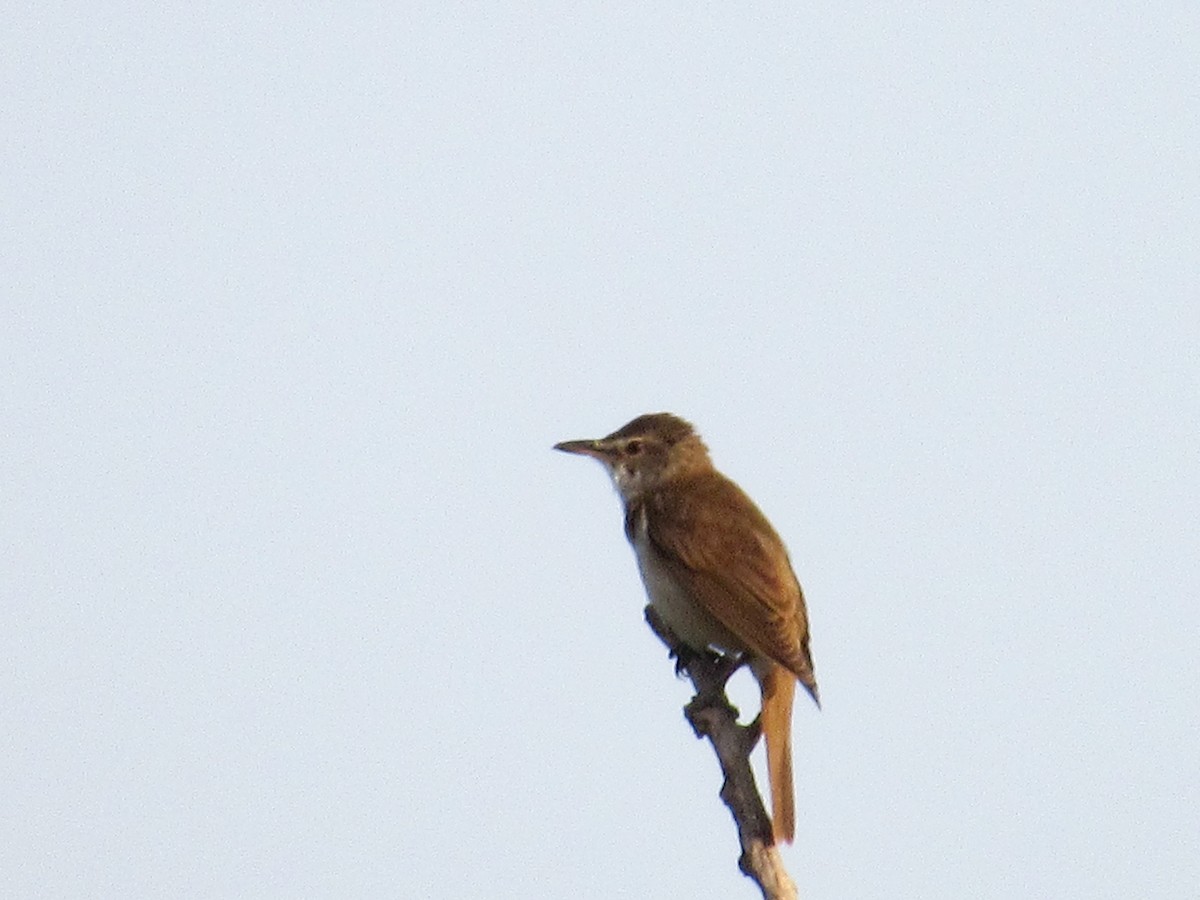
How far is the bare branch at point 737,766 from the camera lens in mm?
6276

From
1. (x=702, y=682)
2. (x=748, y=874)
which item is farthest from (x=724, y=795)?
(x=702, y=682)

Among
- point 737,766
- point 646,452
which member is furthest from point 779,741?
point 646,452

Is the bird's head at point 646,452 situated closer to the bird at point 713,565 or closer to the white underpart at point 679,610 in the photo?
the bird at point 713,565

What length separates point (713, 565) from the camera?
9.21 m

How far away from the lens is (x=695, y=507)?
9.80 meters

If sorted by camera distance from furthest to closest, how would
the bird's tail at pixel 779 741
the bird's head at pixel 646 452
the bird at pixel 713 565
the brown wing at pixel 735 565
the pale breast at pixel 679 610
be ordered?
the bird's head at pixel 646 452
the pale breast at pixel 679 610
the brown wing at pixel 735 565
the bird at pixel 713 565
the bird's tail at pixel 779 741

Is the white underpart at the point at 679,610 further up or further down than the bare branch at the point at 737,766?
further up

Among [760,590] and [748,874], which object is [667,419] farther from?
[748,874]

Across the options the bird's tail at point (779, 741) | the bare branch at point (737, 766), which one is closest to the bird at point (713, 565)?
the bird's tail at point (779, 741)

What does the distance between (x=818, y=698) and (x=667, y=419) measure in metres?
2.69

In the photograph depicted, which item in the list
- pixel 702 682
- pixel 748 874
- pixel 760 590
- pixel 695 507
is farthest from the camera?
pixel 695 507

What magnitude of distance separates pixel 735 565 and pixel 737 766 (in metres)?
2.29

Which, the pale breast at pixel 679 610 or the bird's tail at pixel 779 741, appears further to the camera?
the pale breast at pixel 679 610

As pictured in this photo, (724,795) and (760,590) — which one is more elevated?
(760,590)
